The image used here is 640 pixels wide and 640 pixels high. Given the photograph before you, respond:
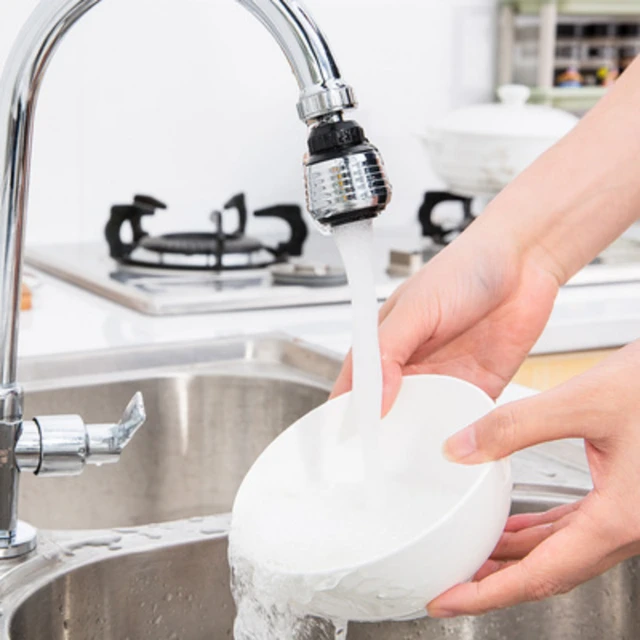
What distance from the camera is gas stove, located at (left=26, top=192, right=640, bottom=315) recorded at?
1.55 m

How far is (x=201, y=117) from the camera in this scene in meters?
2.09

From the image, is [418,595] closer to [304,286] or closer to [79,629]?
[79,629]

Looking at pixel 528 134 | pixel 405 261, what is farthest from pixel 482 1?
pixel 405 261

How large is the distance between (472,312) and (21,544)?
0.37 meters

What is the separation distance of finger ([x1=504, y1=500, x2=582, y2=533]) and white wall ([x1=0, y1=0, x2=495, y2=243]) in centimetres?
138

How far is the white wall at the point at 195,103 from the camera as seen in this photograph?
6.48 feet

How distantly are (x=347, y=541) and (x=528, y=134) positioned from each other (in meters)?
1.30

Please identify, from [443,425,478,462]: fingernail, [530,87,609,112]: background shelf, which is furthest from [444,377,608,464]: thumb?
[530,87,609,112]: background shelf

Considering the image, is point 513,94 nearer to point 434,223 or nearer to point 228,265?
point 434,223

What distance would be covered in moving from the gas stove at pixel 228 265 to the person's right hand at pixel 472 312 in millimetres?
631

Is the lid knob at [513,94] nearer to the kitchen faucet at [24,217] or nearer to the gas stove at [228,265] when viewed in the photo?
the gas stove at [228,265]

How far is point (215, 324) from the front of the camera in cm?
145

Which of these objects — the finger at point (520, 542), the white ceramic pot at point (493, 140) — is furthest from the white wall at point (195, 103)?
the finger at point (520, 542)

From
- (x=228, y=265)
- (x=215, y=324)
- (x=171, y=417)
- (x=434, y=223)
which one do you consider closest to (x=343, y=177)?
(x=171, y=417)
